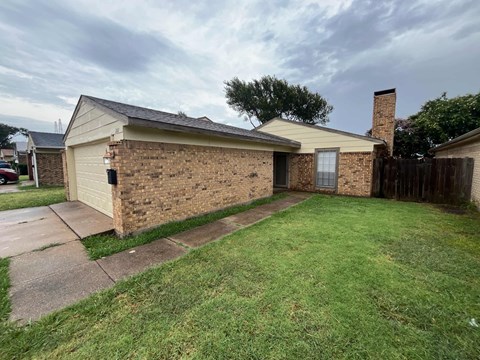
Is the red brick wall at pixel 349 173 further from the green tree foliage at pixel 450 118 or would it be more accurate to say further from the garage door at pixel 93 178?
the green tree foliage at pixel 450 118

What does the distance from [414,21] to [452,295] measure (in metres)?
10.3

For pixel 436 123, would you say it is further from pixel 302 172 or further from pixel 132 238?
pixel 132 238

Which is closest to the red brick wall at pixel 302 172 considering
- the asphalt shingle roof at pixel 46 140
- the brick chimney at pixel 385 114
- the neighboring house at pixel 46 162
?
the brick chimney at pixel 385 114

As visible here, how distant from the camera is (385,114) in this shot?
33.7 ft

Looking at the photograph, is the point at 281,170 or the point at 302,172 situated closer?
the point at 302,172

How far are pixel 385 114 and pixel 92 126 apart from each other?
12.9 metres

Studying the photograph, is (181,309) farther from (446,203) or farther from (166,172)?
(446,203)

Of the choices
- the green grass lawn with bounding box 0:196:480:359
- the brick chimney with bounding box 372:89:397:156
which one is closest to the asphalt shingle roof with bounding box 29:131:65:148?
the green grass lawn with bounding box 0:196:480:359

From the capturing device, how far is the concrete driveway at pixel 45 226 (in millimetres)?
4078

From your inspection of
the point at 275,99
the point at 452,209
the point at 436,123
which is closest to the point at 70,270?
the point at 452,209

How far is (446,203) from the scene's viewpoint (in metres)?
7.71

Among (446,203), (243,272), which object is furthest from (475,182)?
(243,272)

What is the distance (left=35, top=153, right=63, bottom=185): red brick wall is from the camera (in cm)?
1309

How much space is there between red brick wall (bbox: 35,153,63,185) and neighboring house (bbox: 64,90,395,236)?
789 cm
